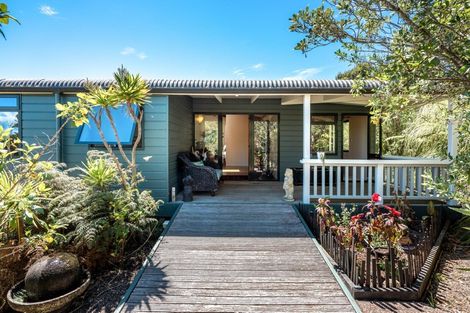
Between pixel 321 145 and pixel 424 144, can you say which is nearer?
pixel 424 144

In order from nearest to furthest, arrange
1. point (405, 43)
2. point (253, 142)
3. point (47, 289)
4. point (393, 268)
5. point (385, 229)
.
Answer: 1. point (405, 43)
2. point (47, 289)
3. point (393, 268)
4. point (385, 229)
5. point (253, 142)

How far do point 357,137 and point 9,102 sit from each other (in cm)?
990

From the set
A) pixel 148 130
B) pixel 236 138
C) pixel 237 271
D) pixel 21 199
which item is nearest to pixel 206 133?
pixel 148 130

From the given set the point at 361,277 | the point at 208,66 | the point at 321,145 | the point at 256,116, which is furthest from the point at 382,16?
the point at 208,66

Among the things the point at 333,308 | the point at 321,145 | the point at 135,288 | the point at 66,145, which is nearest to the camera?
the point at 333,308

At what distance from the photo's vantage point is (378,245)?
12.6 feet

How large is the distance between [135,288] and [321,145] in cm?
766

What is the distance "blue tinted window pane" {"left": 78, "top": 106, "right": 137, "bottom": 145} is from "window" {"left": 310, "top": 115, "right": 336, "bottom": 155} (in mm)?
5874

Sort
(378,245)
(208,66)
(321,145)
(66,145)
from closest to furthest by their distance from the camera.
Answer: (378,245)
(66,145)
(321,145)
(208,66)

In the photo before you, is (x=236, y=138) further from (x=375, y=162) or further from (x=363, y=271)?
(x=363, y=271)

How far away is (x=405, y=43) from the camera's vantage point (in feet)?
8.30

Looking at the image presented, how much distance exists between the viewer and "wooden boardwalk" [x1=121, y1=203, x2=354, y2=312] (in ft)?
9.34

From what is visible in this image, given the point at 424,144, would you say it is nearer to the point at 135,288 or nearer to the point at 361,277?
the point at 361,277

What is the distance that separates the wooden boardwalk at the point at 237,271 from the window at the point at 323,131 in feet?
15.3
